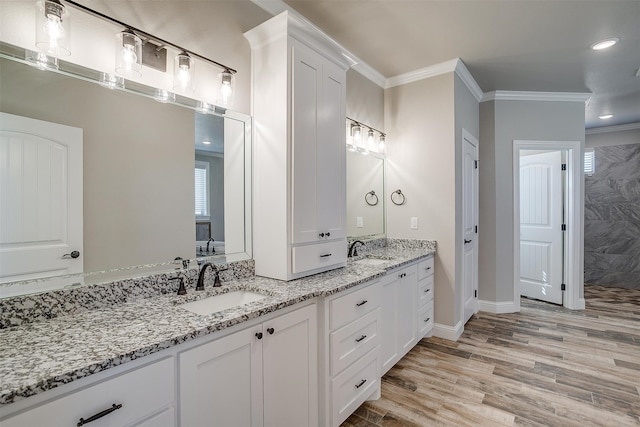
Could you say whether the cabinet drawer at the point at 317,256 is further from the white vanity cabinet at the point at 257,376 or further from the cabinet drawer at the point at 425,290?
the cabinet drawer at the point at 425,290

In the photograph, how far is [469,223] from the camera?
355 cm

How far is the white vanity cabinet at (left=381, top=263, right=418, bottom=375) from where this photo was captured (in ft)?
7.84

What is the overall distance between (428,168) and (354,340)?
198 centimetres

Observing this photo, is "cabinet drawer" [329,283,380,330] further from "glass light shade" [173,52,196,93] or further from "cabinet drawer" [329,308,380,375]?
"glass light shade" [173,52,196,93]

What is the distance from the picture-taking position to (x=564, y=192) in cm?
403

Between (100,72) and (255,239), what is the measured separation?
1.15 m

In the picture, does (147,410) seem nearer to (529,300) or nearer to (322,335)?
(322,335)

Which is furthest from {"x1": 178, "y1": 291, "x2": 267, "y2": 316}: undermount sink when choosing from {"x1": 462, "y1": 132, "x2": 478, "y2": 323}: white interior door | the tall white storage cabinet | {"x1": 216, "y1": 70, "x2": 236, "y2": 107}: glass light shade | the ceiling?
{"x1": 462, "y1": 132, "x2": 478, "y2": 323}: white interior door

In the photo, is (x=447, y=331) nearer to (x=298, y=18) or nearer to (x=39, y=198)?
(x=298, y=18)

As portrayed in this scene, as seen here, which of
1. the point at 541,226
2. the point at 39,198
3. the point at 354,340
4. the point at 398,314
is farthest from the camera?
the point at 541,226

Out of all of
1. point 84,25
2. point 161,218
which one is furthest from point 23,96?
point 161,218

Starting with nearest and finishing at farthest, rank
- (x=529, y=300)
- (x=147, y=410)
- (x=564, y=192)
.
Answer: (x=147, y=410), (x=564, y=192), (x=529, y=300)

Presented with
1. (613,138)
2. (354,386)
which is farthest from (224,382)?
(613,138)

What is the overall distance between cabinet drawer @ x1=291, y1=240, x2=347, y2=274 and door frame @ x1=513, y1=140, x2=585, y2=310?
8.79 ft
